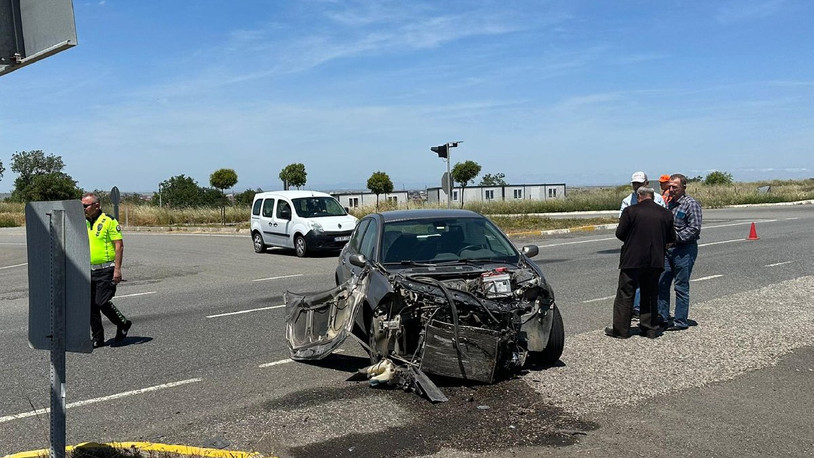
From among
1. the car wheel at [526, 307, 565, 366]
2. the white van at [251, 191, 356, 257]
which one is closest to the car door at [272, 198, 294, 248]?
the white van at [251, 191, 356, 257]

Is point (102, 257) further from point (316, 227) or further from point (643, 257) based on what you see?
point (316, 227)

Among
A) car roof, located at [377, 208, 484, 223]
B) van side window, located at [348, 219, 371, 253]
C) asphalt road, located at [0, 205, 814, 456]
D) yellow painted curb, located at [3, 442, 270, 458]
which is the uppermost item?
car roof, located at [377, 208, 484, 223]

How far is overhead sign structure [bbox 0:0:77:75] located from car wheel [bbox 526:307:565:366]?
4718 mm

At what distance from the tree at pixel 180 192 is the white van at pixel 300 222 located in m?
33.4

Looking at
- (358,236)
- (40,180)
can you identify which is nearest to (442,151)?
(358,236)

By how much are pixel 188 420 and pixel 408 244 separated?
2.98 metres

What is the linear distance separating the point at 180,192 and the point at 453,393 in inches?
Answer: 2292

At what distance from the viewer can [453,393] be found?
6418mm

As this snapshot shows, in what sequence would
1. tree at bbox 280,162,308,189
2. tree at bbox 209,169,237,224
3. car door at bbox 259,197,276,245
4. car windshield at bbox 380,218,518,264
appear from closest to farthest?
car windshield at bbox 380,218,518,264 < car door at bbox 259,197,276,245 < tree at bbox 209,169,237,224 < tree at bbox 280,162,308,189

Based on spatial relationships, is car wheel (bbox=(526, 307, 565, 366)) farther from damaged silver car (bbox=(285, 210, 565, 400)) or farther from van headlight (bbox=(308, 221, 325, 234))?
van headlight (bbox=(308, 221, 325, 234))

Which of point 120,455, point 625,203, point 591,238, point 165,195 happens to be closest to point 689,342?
point 625,203

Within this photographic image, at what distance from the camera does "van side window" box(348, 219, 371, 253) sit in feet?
29.9

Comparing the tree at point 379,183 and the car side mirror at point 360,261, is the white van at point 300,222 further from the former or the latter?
the tree at point 379,183

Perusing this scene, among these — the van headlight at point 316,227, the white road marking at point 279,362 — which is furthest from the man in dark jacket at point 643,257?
the van headlight at point 316,227
